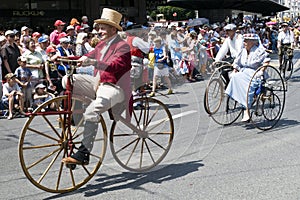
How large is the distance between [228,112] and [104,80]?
3.90 metres

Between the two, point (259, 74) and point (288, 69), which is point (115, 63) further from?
point (288, 69)

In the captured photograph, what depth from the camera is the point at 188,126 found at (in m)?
7.86

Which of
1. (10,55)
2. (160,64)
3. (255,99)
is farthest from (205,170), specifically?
(10,55)

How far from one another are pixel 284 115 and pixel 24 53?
5.92 meters

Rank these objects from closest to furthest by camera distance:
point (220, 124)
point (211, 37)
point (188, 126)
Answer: point (188, 126), point (220, 124), point (211, 37)

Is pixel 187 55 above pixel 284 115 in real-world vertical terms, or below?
above

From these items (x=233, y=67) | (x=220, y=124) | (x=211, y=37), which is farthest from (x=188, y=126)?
(x=211, y=37)

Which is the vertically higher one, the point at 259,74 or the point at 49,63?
the point at 49,63

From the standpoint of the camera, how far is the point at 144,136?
5.89 m

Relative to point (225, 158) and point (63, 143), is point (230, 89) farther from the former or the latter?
point (63, 143)

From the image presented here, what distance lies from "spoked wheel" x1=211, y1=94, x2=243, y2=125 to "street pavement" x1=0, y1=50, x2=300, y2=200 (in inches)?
6.0

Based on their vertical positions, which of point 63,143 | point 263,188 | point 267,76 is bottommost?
point 263,188

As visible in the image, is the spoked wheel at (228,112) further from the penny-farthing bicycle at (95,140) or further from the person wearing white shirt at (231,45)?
the penny-farthing bicycle at (95,140)

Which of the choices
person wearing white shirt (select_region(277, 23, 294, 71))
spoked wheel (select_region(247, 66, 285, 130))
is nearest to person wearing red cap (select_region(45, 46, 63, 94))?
spoked wheel (select_region(247, 66, 285, 130))
